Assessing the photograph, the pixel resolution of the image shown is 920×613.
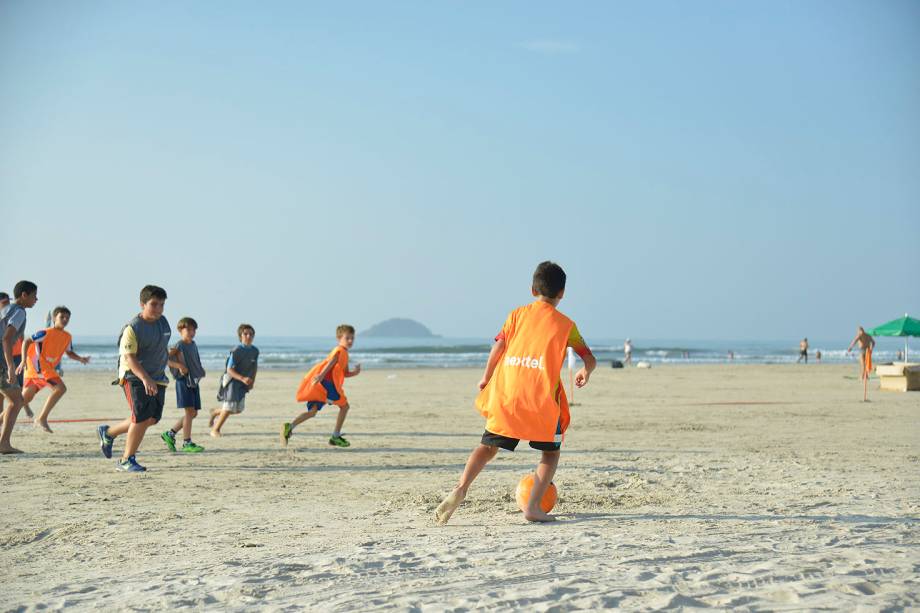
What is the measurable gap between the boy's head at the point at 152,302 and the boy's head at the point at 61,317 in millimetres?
3817

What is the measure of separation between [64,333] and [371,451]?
480 cm

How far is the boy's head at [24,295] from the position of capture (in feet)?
31.3

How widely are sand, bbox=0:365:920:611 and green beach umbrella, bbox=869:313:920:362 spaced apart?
15.2 meters

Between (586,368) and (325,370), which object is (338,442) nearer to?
(325,370)

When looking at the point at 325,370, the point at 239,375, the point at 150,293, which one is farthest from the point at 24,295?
the point at 325,370

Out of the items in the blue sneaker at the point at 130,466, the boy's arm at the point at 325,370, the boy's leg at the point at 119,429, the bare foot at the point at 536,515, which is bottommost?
the blue sneaker at the point at 130,466

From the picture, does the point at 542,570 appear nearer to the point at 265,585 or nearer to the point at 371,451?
the point at 265,585

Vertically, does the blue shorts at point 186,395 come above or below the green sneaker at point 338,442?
above

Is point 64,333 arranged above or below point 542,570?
above

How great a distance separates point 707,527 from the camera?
5504 mm

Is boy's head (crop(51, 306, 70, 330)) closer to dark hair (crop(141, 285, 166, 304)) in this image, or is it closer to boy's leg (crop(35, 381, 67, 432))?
boy's leg (crop(35, 381, 67, 432))

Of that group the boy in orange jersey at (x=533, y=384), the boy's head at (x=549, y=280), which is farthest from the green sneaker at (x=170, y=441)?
the boy's head at (x=549, y=280)

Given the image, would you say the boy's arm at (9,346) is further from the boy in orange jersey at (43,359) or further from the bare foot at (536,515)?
the bare foot at (536,515)

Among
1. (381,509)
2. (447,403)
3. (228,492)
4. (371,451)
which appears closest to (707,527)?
(381,509)
